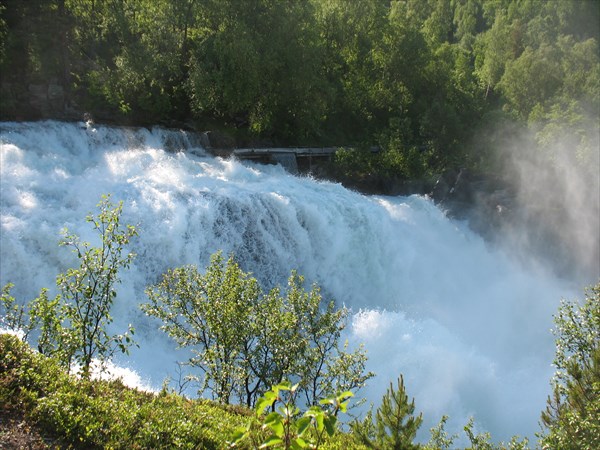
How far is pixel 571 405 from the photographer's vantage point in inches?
308

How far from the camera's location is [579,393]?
25.7 ft

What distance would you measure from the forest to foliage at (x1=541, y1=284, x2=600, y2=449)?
2135 centimetres

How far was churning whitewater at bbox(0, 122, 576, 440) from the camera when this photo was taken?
1479 cm

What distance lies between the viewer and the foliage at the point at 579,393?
20.5ft

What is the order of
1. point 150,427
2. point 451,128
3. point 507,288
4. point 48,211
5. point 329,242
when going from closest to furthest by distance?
1. point 150,427
2. point 48,211
3. point 329,242
4. point 507,288
5. point 451,128

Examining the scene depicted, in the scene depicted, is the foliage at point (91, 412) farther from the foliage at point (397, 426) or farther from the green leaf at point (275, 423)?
the green leaf at point (275, 423)

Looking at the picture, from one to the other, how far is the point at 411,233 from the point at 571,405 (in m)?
16.2

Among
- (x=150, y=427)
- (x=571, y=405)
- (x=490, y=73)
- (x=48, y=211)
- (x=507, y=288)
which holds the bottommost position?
(x=150, y=427)

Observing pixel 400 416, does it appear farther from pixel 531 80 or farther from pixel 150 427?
pixel 531 80

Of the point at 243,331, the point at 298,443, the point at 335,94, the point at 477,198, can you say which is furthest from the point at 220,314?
the point at 335,94

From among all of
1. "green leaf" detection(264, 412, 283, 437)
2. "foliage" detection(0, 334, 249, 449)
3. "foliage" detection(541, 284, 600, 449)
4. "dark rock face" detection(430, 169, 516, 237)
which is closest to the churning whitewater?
"dark rock face" detection(430, 169, 516, 237)

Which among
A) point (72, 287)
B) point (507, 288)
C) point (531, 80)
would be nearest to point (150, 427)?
point (72, 287)

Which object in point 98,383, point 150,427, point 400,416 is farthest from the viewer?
point 98,383

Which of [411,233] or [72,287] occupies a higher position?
[411,233]
